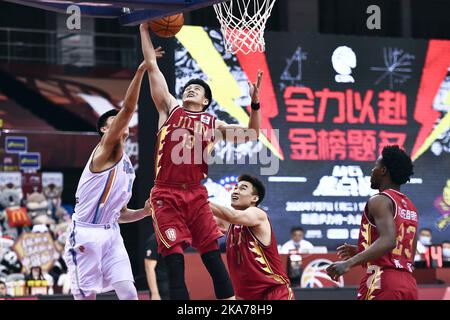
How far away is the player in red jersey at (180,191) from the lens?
8.89 m

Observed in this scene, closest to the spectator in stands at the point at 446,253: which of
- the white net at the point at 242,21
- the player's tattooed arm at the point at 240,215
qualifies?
the white net at the point at 242,21

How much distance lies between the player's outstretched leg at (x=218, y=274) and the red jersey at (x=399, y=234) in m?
1.24

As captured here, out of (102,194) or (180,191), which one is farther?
(102,194)

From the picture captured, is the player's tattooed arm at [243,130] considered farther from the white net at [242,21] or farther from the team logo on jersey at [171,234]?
the white net at [242,21]

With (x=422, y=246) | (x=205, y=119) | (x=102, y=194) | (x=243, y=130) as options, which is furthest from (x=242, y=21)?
(x=422, y=246)

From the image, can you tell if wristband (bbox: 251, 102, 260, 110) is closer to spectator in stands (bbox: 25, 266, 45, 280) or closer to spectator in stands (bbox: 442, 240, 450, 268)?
spectator in stands (bbox: 442, 240, 450, 268)

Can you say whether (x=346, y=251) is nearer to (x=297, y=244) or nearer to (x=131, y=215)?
(x=131, y=215)

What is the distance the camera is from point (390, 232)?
7.83 metres

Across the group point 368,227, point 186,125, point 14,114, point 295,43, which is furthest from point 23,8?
point 368,227

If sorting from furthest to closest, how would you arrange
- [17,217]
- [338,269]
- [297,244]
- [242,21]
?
[17,217] < [297,244] < [242,21] < [338,269]

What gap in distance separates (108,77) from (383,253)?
15443mm

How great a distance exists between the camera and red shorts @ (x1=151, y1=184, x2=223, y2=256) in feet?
29.2

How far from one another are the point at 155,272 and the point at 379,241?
7463 millimetres

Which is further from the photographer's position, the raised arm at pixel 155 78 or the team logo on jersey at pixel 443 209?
the team logo on jersey at pixel 443 209
